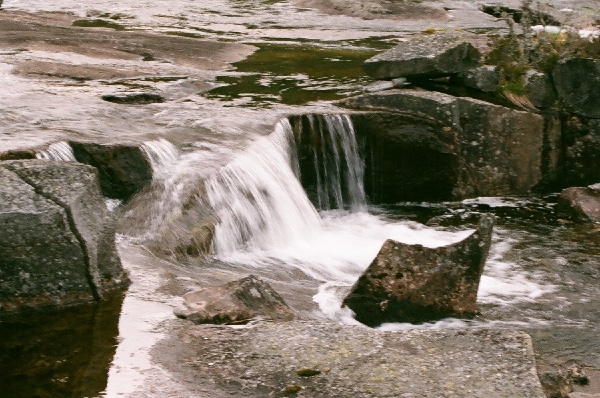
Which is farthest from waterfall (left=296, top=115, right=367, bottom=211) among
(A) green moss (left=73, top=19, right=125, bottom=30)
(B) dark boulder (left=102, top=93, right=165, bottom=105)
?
(A) green moss (left=73, top=19, right=125, bottom=30)

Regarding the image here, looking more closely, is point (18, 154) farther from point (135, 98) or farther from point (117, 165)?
point (135, 98)

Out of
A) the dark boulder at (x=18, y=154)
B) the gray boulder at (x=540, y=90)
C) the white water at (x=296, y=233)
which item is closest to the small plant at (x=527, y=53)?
the gray boulder at (x=540, y=90)

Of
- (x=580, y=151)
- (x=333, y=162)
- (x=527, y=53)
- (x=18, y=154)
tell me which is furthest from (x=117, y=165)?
(x=580, y=151)

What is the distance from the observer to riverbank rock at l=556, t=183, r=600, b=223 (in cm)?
1070

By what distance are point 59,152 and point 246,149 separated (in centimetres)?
193

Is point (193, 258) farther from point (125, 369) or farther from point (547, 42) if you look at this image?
point (547, 42)

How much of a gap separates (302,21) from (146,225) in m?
10.8

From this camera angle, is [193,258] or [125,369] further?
[193,258]

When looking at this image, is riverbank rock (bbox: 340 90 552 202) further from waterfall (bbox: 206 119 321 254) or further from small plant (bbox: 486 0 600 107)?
waterfall (bbox: 206 119 321 254)

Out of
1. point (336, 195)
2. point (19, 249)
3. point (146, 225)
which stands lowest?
point (336, 195)

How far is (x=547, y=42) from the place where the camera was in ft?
41.2

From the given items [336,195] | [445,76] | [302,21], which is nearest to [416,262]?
[336,195]

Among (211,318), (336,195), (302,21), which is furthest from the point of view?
(302,21)

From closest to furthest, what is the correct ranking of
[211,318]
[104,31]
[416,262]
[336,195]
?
[211,318] < [416,262] < [336,195] < [104,31]
